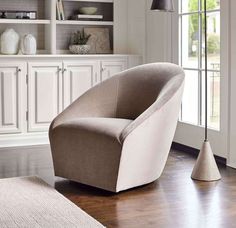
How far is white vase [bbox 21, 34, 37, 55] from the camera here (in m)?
5.14

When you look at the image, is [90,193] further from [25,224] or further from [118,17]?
[118,17]

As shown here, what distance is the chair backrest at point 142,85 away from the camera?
12.0 feet

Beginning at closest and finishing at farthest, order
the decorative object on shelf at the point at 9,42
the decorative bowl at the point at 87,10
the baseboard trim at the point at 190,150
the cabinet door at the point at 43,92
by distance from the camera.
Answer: the baseboard trim at the point at 190,150 < the cabinet door at the point at 43,92 < the decorative object on shelf at the point at 9,42 < the decorative bowl at the point at 87,10

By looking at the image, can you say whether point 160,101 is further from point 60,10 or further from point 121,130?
point 60,10

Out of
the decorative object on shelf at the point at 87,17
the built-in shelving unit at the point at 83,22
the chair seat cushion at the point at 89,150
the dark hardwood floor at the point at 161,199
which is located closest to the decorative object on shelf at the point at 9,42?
the built-in shelving unit at the point at 83,22

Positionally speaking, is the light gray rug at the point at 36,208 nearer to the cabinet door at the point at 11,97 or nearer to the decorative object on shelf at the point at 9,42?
the cabinet door at the point at 11,97

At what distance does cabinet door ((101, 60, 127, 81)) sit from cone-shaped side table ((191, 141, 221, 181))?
1901 mm

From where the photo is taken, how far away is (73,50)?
5.40m

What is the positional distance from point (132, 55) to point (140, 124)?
2.27 m

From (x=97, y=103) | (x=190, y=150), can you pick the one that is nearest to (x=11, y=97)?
(x=97, y=103)

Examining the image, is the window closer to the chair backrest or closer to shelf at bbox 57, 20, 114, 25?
the chair backrest

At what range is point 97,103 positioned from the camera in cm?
383

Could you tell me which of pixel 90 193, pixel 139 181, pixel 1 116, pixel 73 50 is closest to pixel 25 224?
pixel 90 193

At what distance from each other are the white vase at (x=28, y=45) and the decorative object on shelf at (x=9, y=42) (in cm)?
8
